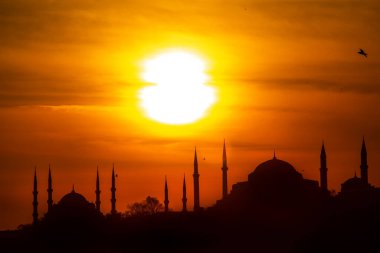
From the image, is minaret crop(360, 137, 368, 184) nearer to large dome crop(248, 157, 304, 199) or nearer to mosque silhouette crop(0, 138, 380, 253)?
mosque silhouette crop(0, 138, 380, 253)

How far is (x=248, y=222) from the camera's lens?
233 feet

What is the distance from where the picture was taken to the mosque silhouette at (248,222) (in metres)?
63.2

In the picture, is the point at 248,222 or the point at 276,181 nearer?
the point at 248,222

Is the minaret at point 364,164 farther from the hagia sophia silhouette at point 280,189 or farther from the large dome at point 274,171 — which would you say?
the large dome at point 274,171

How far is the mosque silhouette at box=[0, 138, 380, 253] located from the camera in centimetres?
6316

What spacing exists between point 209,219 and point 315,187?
782 centimetres

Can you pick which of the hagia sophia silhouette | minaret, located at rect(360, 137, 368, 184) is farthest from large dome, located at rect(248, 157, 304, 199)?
minaret, located at rect(360, 137, 368, 184)

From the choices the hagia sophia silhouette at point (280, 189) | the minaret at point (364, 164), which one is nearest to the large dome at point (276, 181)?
the hagia sophia silhouette at point (280, 189)

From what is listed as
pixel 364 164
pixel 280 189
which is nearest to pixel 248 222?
pixel 280 189

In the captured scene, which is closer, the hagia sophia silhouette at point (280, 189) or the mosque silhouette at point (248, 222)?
the mosque silhouette at point (248, 222)

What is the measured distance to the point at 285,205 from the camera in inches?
2928

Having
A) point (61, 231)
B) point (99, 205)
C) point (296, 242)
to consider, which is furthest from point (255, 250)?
point (99, 205)

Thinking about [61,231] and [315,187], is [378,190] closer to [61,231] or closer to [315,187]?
[315,187]

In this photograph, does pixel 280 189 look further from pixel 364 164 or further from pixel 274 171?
pixel 364 164
